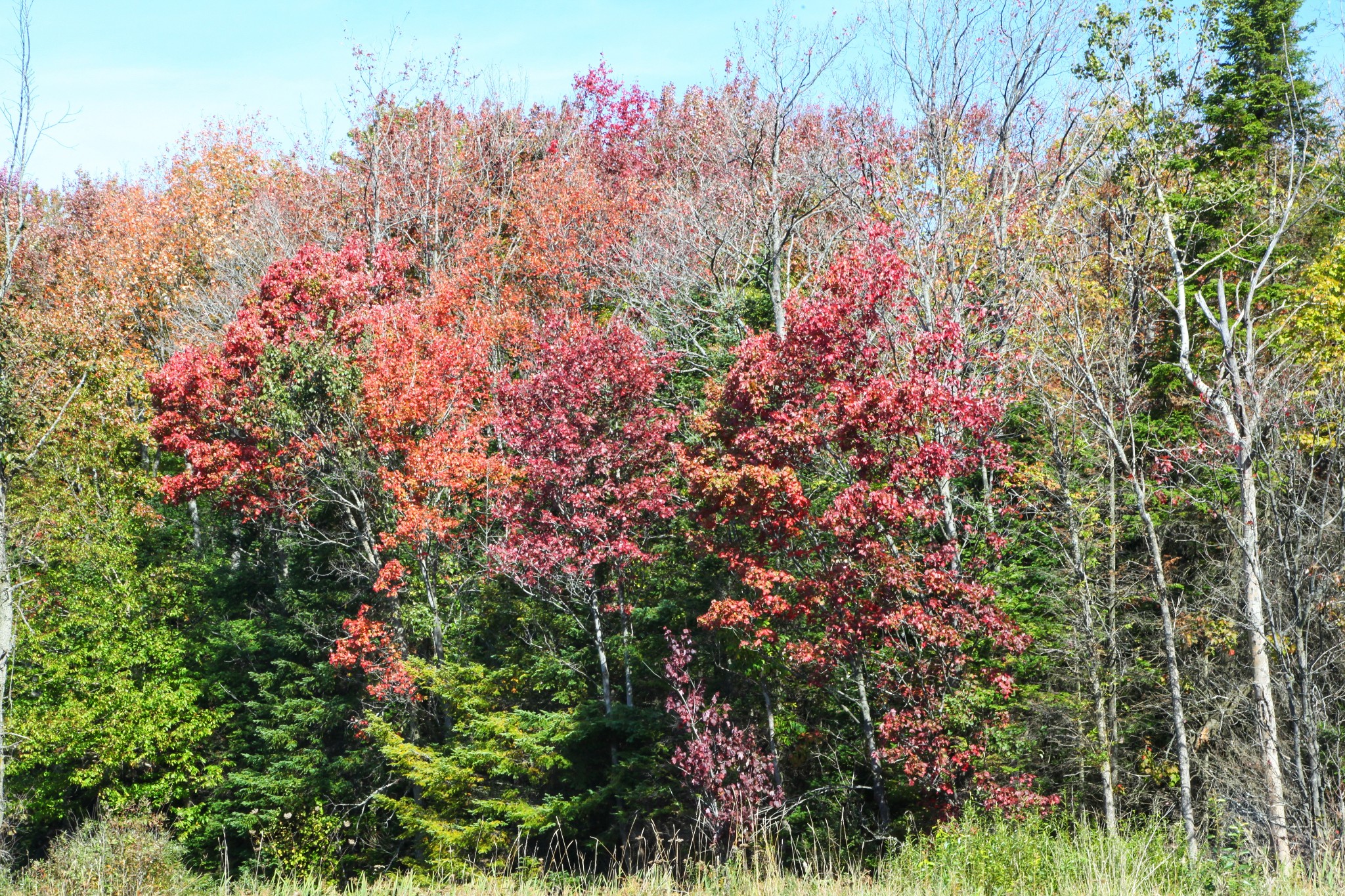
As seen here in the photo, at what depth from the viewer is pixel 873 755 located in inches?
486

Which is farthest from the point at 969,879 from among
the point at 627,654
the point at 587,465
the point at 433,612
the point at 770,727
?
the point at 433,612

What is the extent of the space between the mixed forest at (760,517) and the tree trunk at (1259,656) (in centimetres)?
11

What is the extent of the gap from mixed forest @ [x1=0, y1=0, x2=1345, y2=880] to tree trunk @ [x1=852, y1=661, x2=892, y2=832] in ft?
0.57

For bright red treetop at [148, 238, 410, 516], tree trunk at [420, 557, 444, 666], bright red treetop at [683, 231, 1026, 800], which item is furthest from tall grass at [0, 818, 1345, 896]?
bright red treetop at [148, 238, 410, 516]

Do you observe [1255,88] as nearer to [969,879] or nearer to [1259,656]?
[1259,656]

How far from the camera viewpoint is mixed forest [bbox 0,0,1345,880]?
41.8ft

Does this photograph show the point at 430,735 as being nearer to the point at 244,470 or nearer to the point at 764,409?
the point at 244,470

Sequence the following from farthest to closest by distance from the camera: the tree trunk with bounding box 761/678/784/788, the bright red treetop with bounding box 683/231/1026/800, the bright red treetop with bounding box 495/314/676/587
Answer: the bright red treetop with bounding box 495/314/676/587 < the tree trunk with bounding box 761/678/784/788 < the bright red treetop with bounding box 683/231/1026/800

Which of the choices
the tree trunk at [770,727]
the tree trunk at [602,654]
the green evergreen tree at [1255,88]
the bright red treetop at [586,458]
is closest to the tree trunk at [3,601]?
the bright red treetop at [586,458]

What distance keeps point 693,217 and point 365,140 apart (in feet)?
33.6

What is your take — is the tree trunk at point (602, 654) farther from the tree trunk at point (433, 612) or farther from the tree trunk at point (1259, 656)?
the tree trunk at point (1259, 656)

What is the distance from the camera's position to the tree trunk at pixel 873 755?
42.1 feet

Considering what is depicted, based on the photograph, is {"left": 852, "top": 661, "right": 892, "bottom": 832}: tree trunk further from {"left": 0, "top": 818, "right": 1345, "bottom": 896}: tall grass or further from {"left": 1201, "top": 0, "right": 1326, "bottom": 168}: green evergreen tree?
{"left": 1201, "top": 0, "right": 1326, "bottom": 168}: green evergreen tree

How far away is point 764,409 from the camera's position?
13109 millimetres
